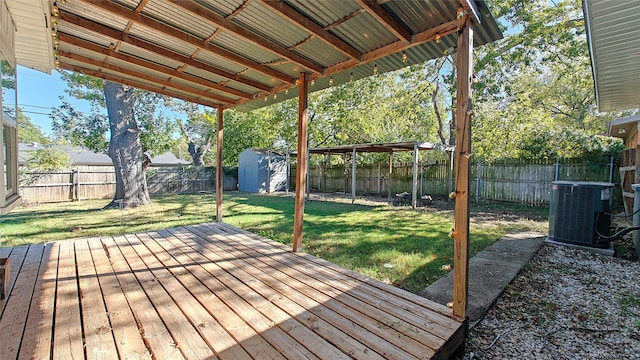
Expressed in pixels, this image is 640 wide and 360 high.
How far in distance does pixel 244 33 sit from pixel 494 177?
10171 millimetres

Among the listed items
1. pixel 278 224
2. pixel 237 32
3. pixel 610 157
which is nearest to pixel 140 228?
pixel 278 224

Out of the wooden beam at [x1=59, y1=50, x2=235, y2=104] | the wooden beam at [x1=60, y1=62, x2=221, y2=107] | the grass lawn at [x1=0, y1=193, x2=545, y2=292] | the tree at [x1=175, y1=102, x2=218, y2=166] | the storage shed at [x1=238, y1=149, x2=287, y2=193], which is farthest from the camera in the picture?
the tree at [x1=175, y1=102, x2=218, y2=166]

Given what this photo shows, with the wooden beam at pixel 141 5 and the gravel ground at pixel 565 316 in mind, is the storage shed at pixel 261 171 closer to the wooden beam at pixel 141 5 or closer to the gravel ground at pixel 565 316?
the wooden beam at pixel 141 5

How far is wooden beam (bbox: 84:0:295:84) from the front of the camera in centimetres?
225

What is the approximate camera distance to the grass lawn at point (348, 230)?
3.63 meters

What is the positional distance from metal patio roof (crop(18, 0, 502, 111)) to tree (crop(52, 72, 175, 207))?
5.32 metres

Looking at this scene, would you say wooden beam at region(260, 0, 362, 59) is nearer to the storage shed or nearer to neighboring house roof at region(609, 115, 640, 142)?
neighboring house roof at region(609, 115, 640, 142)

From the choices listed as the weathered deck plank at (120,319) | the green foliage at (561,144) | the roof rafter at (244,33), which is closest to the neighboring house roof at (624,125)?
the green foliage at (561,144)

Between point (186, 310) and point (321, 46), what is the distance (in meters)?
2.64

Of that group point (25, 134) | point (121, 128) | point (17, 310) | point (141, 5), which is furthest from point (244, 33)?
point (25, 134)

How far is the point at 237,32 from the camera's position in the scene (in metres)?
2.51

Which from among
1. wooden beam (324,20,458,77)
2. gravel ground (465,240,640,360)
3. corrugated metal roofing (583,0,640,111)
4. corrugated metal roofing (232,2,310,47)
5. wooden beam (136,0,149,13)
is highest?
corrugated metal roofing (583,0,640,111)

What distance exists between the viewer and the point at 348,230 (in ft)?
18.7

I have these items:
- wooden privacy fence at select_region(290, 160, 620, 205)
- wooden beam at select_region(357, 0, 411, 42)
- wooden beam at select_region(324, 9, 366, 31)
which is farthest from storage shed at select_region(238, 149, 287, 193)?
wooden beam at select_region(357, 0, 411, 42)
